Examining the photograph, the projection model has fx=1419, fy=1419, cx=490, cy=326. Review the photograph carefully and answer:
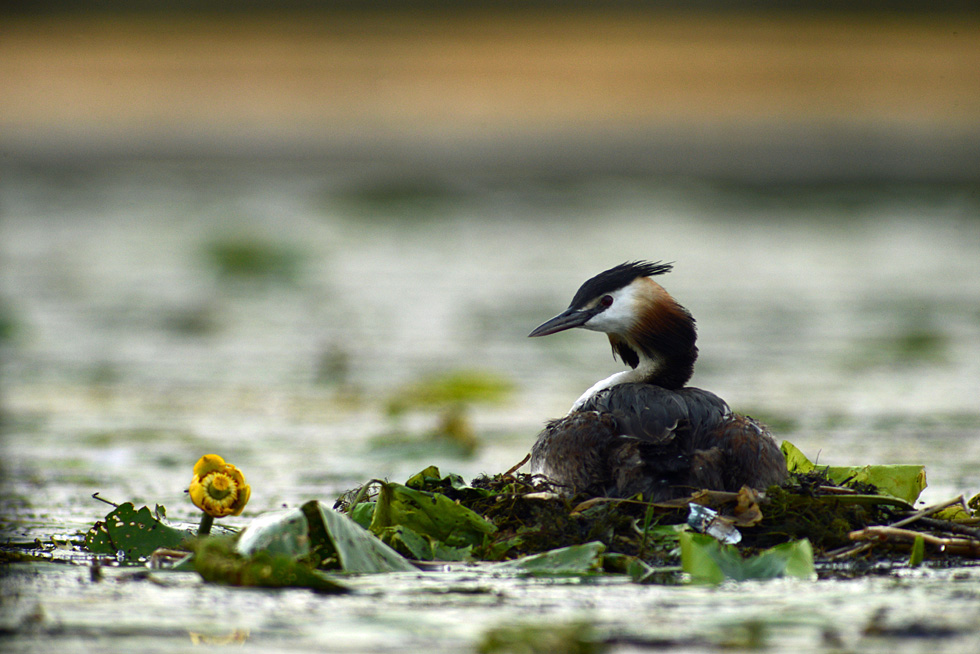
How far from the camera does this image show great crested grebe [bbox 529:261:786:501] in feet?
17.5

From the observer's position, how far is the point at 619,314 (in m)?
6.00

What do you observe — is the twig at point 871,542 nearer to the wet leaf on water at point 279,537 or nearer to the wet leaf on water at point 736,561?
the wet leaf on water at point 736,561

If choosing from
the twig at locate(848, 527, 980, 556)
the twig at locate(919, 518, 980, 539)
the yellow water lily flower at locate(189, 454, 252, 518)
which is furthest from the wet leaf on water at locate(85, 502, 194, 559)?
the twig at locate(919, 518, 980, 539)

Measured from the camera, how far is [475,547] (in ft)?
17.6

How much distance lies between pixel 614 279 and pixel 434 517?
1.32m

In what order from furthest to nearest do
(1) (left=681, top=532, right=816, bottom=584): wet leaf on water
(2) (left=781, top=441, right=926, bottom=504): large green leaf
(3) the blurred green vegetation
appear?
1. (3) the blurred green vegetation
2. (2) (left=781, top=441, right=926, bottom=504): large green leaf
3. (1) (left=681, top=532, right=816, bottom=584): wet leaf on water

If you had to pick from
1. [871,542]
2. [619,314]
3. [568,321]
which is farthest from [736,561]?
[568,321]

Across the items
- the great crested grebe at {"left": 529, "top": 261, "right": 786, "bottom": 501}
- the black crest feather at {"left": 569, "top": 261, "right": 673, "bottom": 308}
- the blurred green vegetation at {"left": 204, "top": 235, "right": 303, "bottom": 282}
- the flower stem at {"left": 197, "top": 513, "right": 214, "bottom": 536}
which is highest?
the blurred green vegetation at {"left": 204, "top": 235, "right": 303, "bottom": 282}

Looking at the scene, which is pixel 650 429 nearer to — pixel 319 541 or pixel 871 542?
pixel 871 542

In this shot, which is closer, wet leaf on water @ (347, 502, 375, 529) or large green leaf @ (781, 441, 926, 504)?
wet leaf on water @ (347, 502, 375, 529)

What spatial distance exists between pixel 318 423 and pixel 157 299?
718 centimetres

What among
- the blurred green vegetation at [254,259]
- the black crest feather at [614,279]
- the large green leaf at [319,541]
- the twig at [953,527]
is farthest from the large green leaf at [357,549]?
the blurred green vegetation at [254,259]

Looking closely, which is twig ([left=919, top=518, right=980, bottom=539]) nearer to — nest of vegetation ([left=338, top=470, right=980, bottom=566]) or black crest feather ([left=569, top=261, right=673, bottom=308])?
nest of vegetation ([left=338, top=470, right=980, bottom=566])

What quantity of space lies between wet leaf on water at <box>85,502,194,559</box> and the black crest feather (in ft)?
6.28
